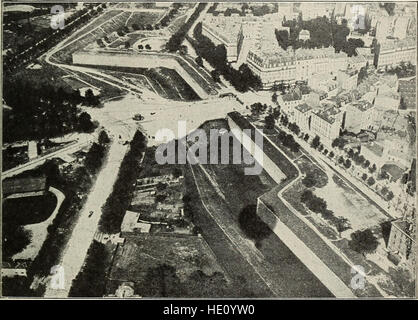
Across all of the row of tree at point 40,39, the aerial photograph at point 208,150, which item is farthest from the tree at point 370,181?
the row of tree at point 40,39

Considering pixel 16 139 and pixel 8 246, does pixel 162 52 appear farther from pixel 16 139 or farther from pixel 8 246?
pixel 8 246

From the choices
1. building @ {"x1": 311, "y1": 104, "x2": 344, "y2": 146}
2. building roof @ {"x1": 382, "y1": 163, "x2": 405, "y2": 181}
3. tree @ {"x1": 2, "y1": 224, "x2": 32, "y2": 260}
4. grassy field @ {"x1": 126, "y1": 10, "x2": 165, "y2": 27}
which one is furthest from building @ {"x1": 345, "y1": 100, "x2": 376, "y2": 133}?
tree @ {"x1": 2, "y1": 224, "x2": 32, "y2": 260}

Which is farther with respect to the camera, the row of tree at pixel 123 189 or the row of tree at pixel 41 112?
the row of tree at pixel 41 112

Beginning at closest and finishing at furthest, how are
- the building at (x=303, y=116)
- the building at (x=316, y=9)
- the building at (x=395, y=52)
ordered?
1. the building at (x=395, y=52)
2. the building at (x=316, y=9)
3. the building at (x=303, y=116)

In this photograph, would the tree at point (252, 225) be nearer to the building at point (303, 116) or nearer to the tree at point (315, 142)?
the tree at point (315, 142)

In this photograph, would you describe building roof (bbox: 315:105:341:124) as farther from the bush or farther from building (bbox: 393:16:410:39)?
the bush

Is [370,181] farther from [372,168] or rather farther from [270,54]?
[270,54]
